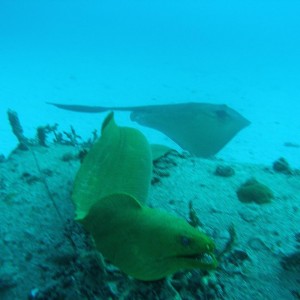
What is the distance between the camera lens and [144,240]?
2.04 m

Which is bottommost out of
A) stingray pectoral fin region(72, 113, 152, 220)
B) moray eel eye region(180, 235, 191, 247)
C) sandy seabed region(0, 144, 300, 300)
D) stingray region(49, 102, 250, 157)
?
stingray region(49, 102, 250, 157)

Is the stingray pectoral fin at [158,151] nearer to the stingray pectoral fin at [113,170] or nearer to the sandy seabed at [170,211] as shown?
the sandy seabed at [170,211]

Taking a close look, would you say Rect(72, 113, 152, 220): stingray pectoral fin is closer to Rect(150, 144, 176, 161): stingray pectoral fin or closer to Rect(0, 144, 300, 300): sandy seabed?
Rect(0, 144, 300, 300): sandy seabed

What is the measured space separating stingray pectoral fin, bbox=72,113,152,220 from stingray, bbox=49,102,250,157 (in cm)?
314

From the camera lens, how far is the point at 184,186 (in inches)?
140

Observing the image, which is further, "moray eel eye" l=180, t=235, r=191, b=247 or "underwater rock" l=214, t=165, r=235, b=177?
"underwater rock" l=214, t=165, r=235, b=177

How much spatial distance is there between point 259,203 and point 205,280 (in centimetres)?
133

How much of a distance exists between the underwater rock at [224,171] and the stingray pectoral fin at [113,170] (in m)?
1.23

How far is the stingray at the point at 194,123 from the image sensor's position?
644 cm

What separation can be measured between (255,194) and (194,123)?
3.88 m

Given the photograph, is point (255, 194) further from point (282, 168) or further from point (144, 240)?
point (144, 240)

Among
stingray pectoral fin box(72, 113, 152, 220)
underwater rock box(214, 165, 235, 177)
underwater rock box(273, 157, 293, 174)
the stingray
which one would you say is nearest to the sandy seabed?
underwater rock box(214, 165, 235, 177)

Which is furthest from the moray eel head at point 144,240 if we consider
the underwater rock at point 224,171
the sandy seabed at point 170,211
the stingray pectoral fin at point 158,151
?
the underwater rock at point 224,171

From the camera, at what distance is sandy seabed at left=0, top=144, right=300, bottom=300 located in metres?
2.26
